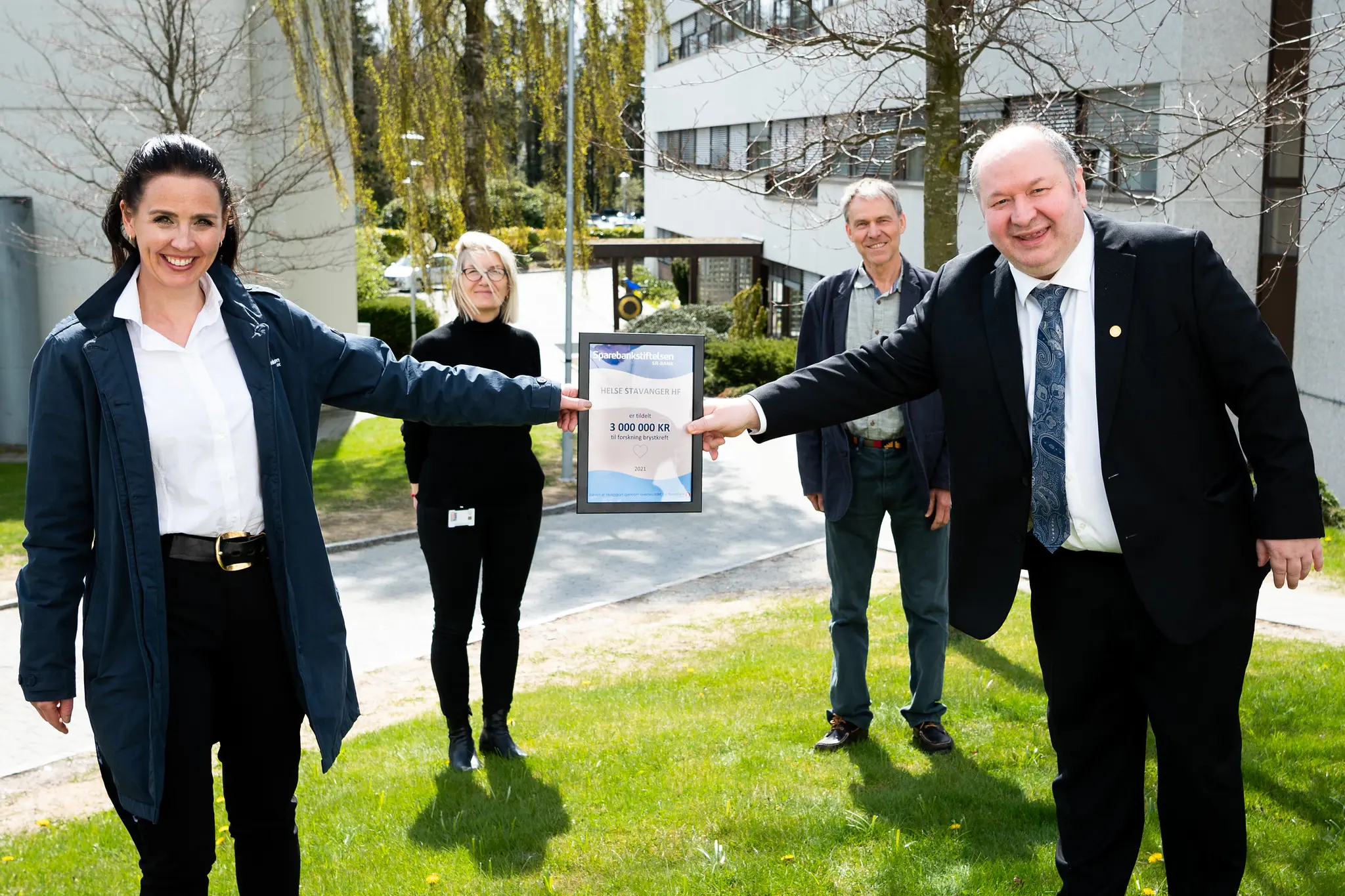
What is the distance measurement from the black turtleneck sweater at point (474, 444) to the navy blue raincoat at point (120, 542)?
6.71 ft

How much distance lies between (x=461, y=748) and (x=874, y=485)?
2.12 meters

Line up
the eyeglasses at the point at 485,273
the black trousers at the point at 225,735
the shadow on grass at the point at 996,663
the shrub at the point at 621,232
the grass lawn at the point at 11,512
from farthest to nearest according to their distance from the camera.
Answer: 1. the shrub at the point at 621,232
2. the grass lawn at the point at 11,512
3. the shadow on grass at the point at 996,663
4. the eyeglasses at the point at 485,273
5. the black trousers at the point at 225,735

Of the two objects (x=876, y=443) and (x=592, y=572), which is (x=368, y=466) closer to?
(x=592, y=572)

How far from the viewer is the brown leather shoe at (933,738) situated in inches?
214

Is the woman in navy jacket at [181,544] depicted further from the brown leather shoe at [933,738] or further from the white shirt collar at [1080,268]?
the brown leather shoe at [933,738]

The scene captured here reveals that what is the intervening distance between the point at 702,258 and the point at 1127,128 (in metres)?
34.2

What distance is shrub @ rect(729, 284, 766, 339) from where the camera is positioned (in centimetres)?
3012

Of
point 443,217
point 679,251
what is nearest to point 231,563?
point 443,217

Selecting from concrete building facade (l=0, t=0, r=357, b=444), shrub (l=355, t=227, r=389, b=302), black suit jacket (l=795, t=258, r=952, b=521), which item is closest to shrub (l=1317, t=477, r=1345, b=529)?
black suit jacket (l=795, t=258, r=952, b=521)

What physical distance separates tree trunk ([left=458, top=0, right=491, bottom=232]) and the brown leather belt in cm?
1186

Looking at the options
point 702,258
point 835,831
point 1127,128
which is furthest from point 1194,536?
point 702,258

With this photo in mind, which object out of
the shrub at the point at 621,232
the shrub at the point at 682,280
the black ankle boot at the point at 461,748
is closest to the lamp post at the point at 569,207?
the black ankle boot at the point at 461,748

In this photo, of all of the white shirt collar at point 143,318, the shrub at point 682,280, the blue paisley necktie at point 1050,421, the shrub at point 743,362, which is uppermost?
the shrub at point 682,280

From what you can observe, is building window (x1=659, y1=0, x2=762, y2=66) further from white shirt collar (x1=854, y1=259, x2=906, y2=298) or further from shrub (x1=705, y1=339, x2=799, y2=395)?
white shirt collar (x1=854, y1=259, x2=906, y2=298)
